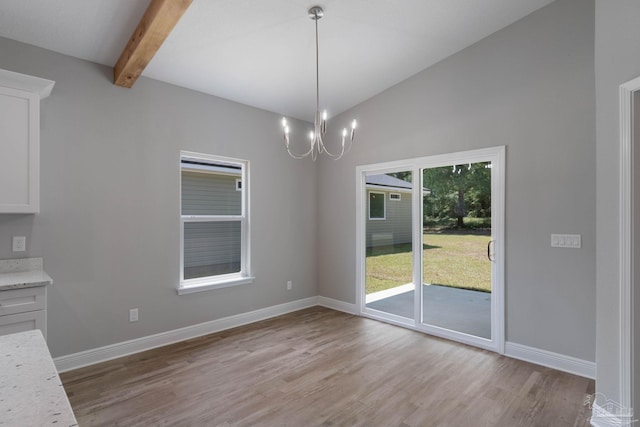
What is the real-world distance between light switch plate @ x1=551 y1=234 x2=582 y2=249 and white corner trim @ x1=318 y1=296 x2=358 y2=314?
2.58 m

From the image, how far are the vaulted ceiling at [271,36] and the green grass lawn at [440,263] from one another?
2099 millimetres

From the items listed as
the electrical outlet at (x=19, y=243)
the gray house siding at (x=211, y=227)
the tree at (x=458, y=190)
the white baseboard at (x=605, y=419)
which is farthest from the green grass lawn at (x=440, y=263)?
the electrical outlet at (x=19, y=243)

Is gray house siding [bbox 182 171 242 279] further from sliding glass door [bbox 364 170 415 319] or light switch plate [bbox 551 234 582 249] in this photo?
light switch plate [bbox 551 234 582 249]

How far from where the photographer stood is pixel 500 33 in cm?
346

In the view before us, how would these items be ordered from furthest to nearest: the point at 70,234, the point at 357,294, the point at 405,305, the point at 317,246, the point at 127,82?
the point at 317,246
the point at 357,294
the point at 405,305
the point at 127,82
the point at 70,234

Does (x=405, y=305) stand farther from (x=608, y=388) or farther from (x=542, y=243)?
(x=608, y=388)

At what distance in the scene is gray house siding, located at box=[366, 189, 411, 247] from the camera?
4.35 meters

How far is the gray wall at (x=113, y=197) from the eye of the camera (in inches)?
117

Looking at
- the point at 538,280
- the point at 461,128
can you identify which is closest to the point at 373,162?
the point at 461,128

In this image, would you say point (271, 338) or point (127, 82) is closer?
point (127, 82)

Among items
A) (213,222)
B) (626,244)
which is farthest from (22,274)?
(626,244)

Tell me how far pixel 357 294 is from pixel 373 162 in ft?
6.09

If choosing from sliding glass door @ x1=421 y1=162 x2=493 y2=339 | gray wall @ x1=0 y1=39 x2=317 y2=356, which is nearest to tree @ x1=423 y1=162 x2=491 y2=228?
sliding glass door @ x1=421 y1=162 x2=493 y2=339

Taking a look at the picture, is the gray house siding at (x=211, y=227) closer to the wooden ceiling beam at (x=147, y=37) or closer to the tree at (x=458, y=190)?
the wooden ceiling beam at (x=147, y=37)
